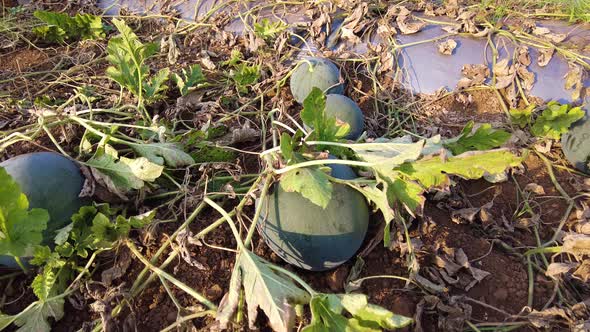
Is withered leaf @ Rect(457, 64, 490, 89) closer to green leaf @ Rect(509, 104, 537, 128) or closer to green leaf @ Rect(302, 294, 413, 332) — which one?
green leaf @ Rect(509, 104, 537, 128)

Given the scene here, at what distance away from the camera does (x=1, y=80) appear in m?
3.06

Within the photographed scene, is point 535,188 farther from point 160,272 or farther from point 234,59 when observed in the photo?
point 234,59

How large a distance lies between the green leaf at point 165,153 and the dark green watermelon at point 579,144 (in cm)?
205

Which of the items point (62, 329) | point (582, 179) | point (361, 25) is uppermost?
point (361, 25)

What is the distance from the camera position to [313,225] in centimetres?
153

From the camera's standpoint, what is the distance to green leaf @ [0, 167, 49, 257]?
1.26 meters

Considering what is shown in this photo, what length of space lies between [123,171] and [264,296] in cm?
87

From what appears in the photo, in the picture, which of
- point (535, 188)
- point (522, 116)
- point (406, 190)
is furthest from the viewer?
point (522, 116)

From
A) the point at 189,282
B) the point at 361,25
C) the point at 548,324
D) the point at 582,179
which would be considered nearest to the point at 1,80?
the point at 189,282

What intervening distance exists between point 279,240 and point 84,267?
32.6 inches

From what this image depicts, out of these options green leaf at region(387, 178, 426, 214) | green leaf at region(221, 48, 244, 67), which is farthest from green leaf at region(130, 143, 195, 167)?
green leaf at region(221, 48, 244, 67)

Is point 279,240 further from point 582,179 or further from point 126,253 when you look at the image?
point 582,179

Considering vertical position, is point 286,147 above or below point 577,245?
above

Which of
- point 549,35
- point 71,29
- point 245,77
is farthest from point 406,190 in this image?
point 71,29
